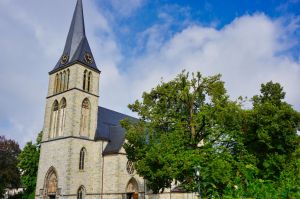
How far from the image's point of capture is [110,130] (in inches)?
1401

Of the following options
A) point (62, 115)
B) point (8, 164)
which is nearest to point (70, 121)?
point (62, 115)

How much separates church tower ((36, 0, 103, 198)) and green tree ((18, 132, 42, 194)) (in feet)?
26.0

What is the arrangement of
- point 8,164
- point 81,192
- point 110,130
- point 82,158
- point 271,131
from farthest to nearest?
point 8,164 → point 110,130 → point 82,158 → point 81,192 → point 271,131

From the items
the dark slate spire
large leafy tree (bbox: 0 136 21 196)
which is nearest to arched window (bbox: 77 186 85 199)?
the dark slate spire

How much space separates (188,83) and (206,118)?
262cm

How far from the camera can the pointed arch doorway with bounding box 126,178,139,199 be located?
107 feet

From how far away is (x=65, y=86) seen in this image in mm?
33344

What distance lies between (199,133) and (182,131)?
1.49m

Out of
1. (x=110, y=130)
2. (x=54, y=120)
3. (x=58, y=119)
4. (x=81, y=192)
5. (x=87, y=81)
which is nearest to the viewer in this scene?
(x=81, y=192)

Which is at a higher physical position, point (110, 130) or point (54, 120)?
point (54, 120)

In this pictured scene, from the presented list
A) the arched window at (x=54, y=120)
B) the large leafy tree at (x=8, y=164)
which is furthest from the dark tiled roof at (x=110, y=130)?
the large leafy tree at (x=8, y=164)

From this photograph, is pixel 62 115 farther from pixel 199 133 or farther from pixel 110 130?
pixel 199 133

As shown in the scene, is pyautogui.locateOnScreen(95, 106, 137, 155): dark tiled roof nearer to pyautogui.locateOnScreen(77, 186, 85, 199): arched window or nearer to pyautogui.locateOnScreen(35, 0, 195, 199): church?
pyautogui.locateOnScreen(35, 0, 195, 199): church

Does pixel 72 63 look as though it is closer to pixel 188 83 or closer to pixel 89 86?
pixel 89 86
